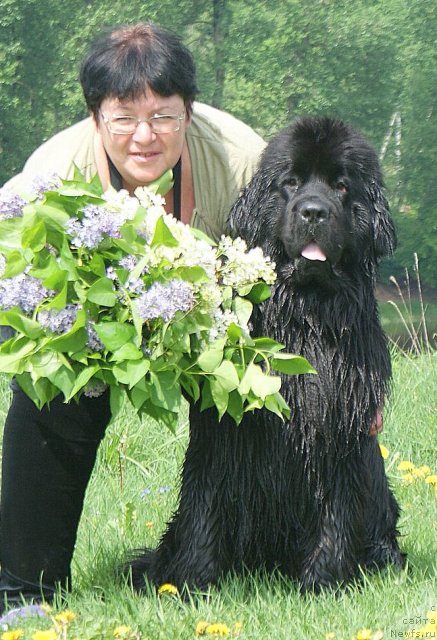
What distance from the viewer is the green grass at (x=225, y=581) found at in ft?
7.41

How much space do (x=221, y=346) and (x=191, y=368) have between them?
10 centimetres

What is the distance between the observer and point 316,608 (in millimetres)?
2451

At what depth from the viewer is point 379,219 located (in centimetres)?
270

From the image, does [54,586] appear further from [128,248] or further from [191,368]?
[128,248]

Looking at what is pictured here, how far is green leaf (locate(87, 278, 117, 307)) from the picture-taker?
2.14 metres

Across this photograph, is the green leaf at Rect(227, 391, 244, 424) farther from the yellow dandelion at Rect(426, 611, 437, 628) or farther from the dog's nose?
the yellow dandelion at Rect(426, 611, 437, 628)

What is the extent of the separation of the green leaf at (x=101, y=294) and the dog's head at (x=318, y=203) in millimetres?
623

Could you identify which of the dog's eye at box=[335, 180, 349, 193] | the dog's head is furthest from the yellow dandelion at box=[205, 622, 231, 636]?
the dog's eye at box=[335, 180, 349, 193]

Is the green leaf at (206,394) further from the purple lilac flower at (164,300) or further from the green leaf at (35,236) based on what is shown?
the green leaf at (35,236)

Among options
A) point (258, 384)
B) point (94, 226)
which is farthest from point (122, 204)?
point (258, 384)

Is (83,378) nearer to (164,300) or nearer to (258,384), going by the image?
(164,300)

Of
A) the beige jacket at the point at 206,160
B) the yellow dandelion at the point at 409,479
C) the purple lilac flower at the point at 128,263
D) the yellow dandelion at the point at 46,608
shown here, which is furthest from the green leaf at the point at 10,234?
the yellow dandelion at the point at 409,479

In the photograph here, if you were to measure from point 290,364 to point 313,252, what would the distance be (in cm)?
35

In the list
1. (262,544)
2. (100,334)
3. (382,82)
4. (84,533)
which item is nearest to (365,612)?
(262,544)
